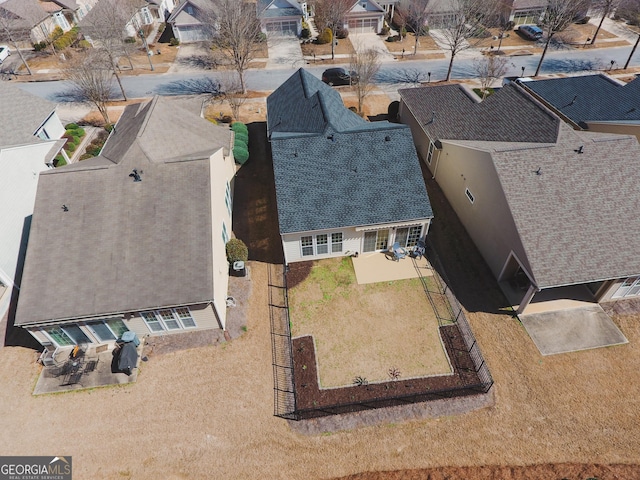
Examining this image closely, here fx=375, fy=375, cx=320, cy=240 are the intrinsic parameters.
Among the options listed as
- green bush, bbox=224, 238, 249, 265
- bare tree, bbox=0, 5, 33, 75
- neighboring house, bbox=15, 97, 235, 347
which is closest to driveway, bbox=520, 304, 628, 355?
green bush, bbox=224, 238, 249, 265

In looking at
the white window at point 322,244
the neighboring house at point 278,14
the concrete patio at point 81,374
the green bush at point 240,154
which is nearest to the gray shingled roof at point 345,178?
the white window at point 322,244

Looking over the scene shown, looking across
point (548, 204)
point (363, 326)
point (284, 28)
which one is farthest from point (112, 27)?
point (548, 204)

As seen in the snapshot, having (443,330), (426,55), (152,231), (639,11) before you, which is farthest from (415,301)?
(639,11)

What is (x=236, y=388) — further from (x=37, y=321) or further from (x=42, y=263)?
(x=42, y=263)

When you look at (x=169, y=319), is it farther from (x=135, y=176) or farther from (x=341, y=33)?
(x=341, y=33)

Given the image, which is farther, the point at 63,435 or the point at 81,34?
the point at 81,34

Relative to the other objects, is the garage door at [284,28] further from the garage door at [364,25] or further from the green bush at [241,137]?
the green bush at [241,137]
